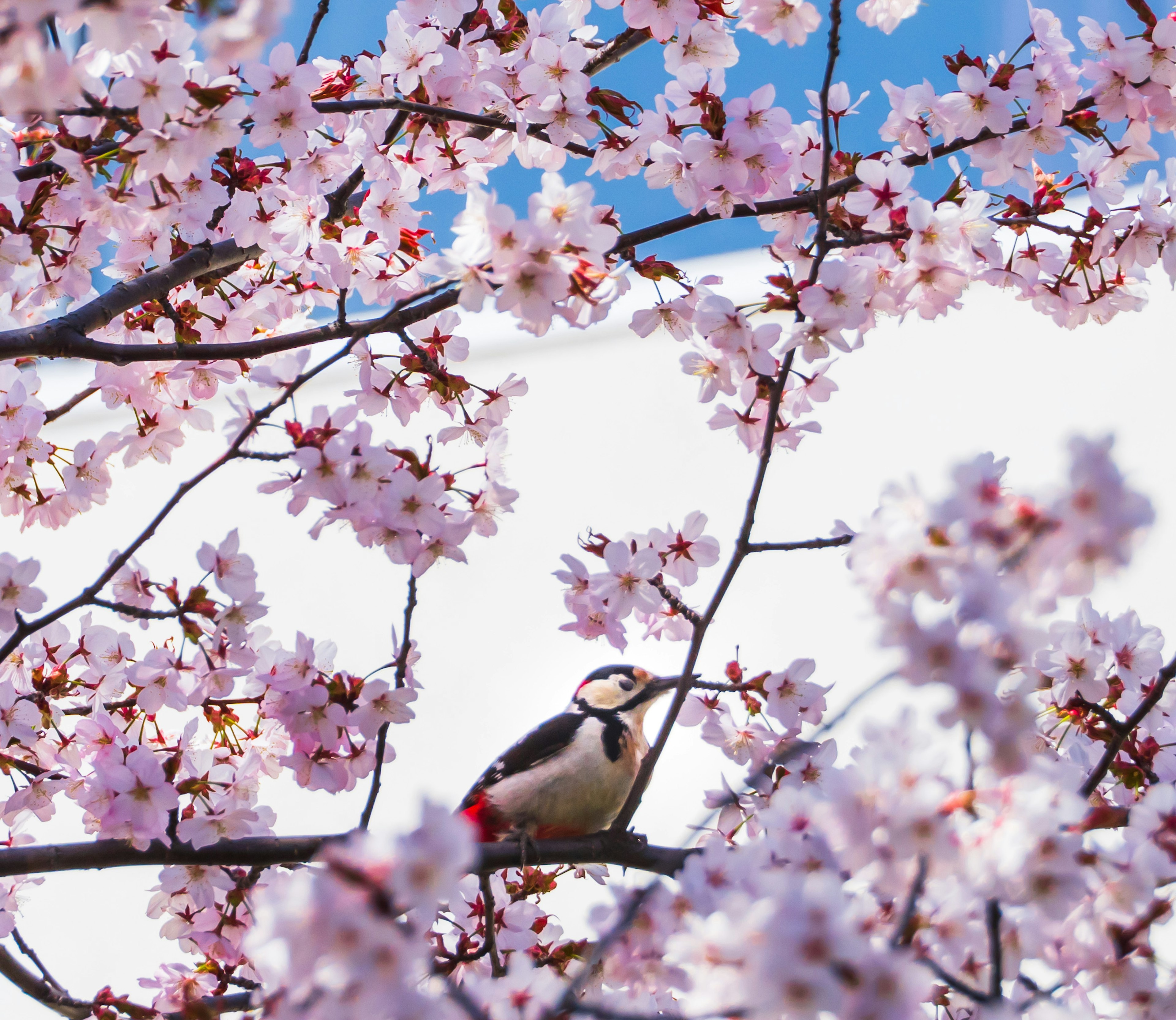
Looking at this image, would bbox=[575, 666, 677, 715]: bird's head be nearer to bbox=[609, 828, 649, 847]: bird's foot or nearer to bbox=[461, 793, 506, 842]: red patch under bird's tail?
bbox=[461, 793, 506, 842]: red patch under bird's tail

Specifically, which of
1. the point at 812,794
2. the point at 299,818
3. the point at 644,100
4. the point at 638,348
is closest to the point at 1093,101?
the point at 644,100

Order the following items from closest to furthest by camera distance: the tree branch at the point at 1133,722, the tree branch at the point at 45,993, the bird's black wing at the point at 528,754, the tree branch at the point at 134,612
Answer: the tree branch at the point at 1133,722, the tree branch at the point at 134,612, the tree branch at the point at 45,993, the bird's black wing at the point at 528,754

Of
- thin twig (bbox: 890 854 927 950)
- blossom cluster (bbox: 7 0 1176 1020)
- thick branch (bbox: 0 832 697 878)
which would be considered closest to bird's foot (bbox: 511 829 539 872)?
thick branch (bbox: 0 832 697 878)

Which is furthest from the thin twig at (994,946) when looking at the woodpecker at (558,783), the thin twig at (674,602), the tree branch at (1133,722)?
the woodpecker at (558,783)

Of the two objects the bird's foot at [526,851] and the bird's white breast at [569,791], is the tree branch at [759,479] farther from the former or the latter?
the bird's white breast at [569,791]

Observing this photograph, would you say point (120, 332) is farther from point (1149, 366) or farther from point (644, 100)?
point (1149, 366)

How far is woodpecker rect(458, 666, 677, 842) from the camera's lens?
1.80 meters

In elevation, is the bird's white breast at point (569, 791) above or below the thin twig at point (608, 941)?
above

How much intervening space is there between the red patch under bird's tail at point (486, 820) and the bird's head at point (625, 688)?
39cm

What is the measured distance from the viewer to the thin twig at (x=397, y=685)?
1.36 meters

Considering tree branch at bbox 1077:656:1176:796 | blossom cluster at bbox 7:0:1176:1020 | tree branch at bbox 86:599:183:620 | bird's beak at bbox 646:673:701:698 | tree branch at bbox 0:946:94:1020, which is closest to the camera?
blossom cluster at bbox 7:0:1176:1020

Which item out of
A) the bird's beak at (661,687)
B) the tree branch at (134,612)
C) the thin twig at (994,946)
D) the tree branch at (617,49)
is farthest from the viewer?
the bird's beak at (661,687)

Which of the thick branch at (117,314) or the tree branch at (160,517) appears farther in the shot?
the thick branch at (117,314)

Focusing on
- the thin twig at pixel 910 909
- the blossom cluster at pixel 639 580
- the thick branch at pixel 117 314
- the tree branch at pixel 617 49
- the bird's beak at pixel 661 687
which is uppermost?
the tree branch at pixel 617 49
